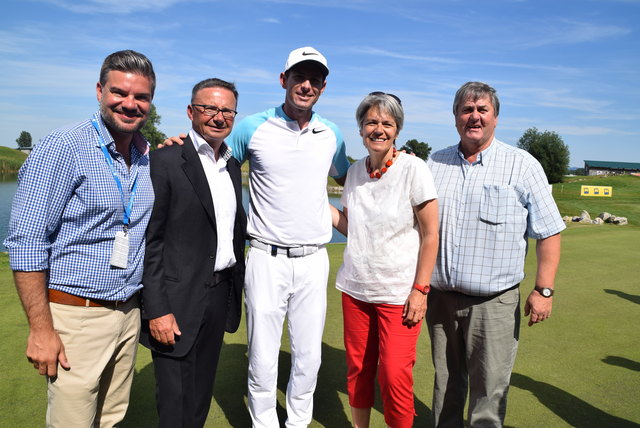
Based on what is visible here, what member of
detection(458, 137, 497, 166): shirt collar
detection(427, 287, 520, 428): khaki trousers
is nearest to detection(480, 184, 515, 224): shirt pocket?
detection(458, 137, 497, 166): shirt collar

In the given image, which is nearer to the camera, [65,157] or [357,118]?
[65,157]

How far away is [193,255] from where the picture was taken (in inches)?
106

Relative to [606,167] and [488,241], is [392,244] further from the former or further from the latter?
[606,167]

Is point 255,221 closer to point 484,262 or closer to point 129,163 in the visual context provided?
point 129,163

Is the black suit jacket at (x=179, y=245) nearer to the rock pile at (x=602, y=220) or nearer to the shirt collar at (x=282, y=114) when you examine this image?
the shirt collar at (x=282, y=114)

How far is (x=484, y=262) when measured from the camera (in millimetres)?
2971

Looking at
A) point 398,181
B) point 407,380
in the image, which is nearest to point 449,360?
point 407,380

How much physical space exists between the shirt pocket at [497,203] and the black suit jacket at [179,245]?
1.68m

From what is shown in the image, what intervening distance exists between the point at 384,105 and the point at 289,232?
102cm

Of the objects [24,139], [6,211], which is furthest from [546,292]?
[24,139]

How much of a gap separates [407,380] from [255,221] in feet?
4.70

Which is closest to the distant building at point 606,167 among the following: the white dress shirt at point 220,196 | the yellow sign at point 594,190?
the yellow sign at point 594,190

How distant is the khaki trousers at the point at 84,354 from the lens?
2.23m

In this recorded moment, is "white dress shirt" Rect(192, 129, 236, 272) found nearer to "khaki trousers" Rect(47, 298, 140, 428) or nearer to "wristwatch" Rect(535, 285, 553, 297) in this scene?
"khaki trousers" Rect(47, 298, 140, 428)
